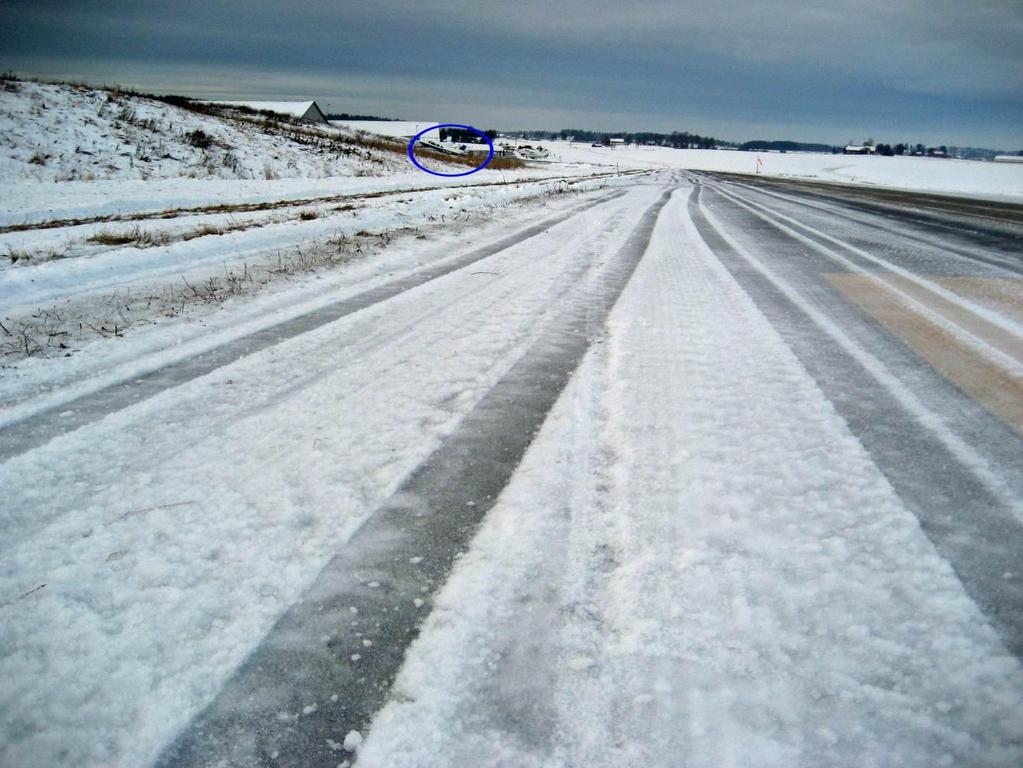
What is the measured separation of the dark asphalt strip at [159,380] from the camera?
106 inches

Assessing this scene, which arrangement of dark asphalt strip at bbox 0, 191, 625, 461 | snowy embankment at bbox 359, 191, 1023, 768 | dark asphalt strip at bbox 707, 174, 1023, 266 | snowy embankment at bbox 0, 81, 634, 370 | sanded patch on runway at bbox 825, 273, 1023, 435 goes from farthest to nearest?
dark asphalt strip at bbox 707, 174, 1023, 266, snowy embankment at bbox 0, 81, 634, 370, sanded patch on runway at bbox 825, 273, 1023, 435, dark asphalt strip at bbox 0, 191, 625, 461, snowy embankment at bbox 359, 191, 1023, 768

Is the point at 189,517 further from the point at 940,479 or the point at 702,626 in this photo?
the point at 940,479

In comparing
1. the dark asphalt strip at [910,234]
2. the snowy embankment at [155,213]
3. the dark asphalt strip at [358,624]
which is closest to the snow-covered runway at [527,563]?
the dark asphalt strip at [358,624]

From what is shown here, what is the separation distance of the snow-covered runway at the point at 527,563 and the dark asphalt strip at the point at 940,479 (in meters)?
0.01

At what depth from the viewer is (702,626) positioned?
5.38 feet

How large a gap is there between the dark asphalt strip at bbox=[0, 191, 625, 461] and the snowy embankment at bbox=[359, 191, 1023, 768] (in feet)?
7.00

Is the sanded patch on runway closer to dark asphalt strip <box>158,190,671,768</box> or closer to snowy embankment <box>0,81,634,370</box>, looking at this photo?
dark asphalt strip <box>158,190,671,768</box>

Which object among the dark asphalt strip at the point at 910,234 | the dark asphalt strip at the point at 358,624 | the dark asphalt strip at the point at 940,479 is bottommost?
the dark asphalt strip at the point at 358,624

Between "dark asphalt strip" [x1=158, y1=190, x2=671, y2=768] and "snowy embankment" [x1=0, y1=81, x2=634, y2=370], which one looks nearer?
"dark asphalt strip" [x1=158, y1=190, x2=671, y2=768]

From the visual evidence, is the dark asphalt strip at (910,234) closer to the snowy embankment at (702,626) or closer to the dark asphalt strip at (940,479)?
the dark asphalt strip at (940,479)

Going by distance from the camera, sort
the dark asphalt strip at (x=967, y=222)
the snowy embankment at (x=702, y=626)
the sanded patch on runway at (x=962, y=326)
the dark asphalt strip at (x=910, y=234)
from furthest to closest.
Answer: the dark asphalt strip at (x=967, y=222), the dark asphalt strip at (x=910, y=234), the sanded patch on runway at (x=962, y=326), the snowy embankment at (x=702, y=626)

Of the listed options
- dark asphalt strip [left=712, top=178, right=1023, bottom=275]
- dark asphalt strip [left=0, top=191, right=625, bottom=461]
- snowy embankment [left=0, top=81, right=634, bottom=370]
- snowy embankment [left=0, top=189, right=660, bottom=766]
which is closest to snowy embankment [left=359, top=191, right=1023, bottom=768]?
snowy embankment [left=0, top=189, right=660, bottom=766]

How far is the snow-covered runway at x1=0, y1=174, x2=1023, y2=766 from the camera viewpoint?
137 centimetres

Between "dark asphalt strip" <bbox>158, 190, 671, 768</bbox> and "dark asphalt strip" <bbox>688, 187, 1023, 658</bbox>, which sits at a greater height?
"dark asphalt strip" <bbox>688, 187, 1023, 658</bbox>
